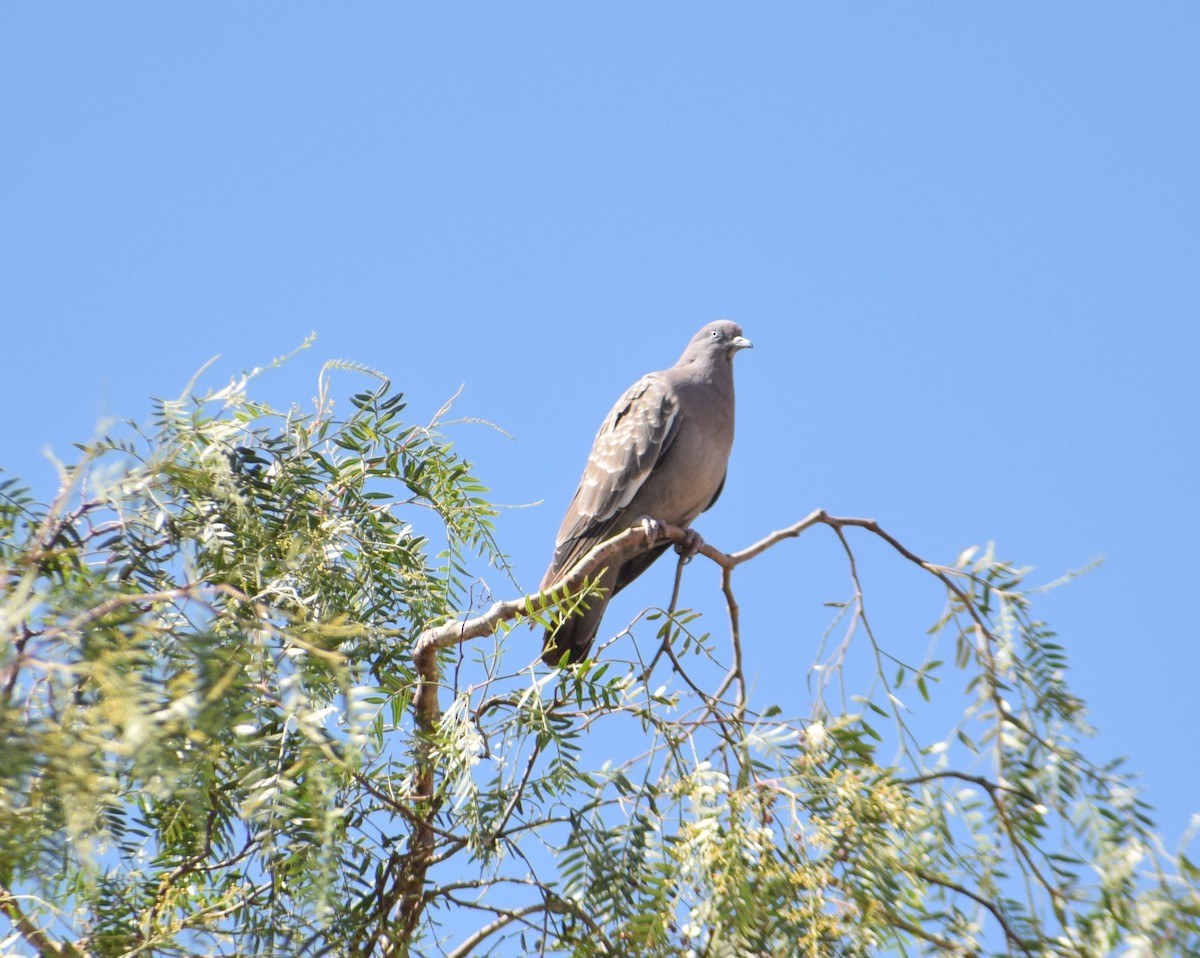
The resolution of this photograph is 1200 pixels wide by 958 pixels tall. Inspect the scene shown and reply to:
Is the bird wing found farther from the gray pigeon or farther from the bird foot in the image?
the bird foot

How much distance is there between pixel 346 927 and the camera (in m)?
2.71

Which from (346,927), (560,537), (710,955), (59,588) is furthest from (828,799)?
(560,537)

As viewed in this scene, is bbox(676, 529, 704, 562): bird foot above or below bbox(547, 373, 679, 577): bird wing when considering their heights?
below

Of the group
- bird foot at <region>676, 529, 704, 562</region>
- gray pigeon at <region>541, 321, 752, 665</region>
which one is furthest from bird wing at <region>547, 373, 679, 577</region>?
bird foot at <region>676, 529, 704, 562</region>

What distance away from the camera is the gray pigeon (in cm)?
566

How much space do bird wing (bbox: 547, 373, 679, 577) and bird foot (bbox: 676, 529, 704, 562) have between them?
1.22 feet

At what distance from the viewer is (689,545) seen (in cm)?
536

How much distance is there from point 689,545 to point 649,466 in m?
0.51

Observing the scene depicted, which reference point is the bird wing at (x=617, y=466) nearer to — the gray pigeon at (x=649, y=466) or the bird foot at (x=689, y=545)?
the gray pigeon at (x=649, y=466)

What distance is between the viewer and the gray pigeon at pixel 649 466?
5660mm

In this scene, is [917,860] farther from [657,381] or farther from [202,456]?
[657,381]

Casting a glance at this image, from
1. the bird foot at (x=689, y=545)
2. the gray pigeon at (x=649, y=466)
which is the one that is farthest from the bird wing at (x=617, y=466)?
the bird foot at (x=689, y=545)

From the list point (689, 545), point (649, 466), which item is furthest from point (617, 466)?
point (689, 545)

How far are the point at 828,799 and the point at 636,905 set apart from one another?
44 cm
